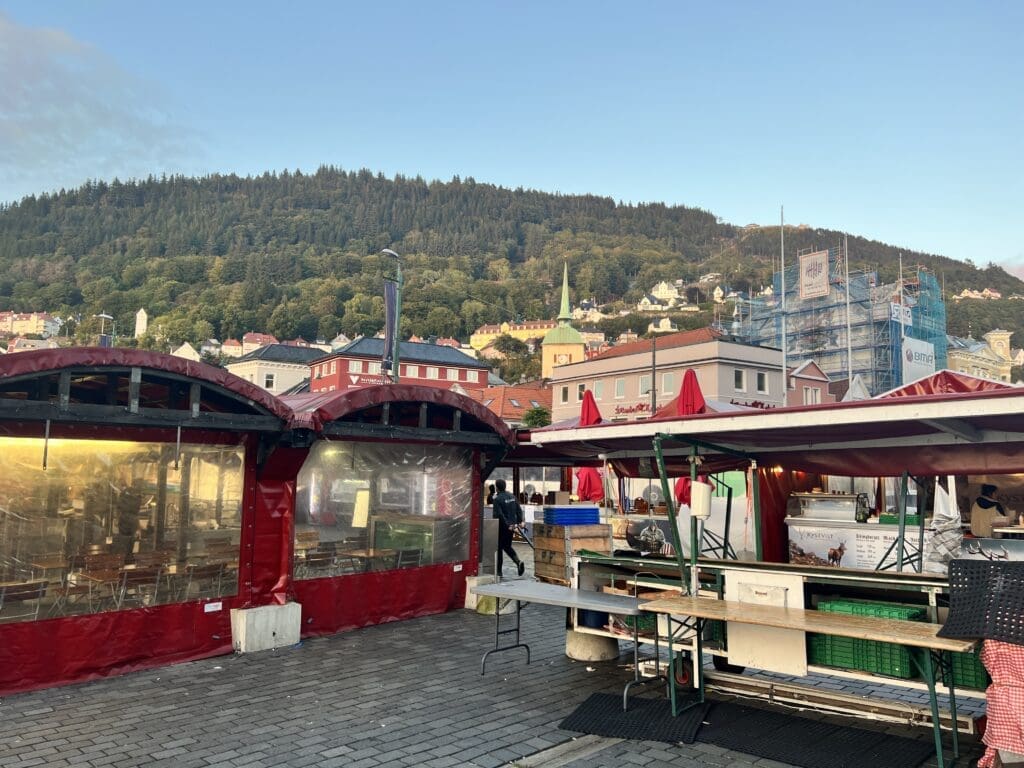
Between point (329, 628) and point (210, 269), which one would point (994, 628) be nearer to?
point (329, 628)

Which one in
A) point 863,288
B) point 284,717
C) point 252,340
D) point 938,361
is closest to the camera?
point 284,717

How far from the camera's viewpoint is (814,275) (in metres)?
45.1

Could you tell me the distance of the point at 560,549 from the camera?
38.4 ft

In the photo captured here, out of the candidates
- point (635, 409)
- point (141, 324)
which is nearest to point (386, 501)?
point (635, 409)

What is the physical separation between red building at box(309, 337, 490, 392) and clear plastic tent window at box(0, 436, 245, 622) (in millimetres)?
72960

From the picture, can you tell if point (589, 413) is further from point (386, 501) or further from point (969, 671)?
point (969, 671)

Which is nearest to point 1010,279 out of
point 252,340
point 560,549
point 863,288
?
point 863,288

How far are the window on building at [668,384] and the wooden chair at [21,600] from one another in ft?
180

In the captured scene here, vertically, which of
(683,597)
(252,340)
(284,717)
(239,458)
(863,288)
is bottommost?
(284,717)

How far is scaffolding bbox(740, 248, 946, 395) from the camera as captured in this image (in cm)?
A: 5966

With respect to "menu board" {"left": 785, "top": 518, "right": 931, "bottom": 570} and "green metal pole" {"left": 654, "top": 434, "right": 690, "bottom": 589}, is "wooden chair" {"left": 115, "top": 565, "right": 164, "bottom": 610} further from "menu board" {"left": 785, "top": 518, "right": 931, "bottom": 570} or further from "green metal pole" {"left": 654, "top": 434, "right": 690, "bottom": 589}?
"menu board" {"left": 785, "top": 518, "right": 931, "bottom": 570}

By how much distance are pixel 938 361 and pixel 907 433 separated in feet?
226

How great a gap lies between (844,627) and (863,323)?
204 ft

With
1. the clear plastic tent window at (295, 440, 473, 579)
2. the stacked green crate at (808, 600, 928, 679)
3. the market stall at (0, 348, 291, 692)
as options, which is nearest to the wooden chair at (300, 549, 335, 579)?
the clear plastic tent window at (295, 440, 473, 579)
